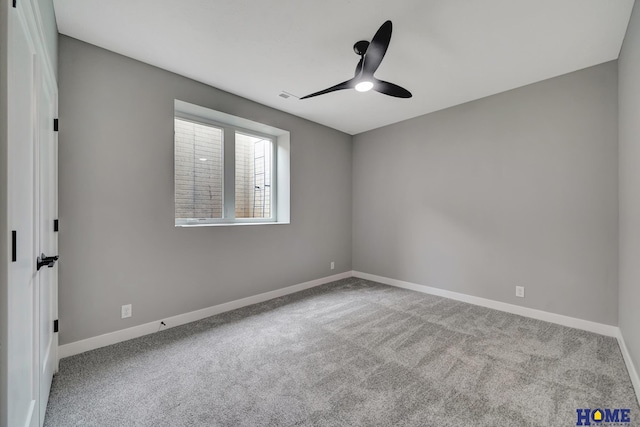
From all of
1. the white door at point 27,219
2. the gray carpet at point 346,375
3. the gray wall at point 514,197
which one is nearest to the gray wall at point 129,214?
the gray carpet at point 346,375

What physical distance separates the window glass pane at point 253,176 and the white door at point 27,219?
204 cm

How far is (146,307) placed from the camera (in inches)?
102

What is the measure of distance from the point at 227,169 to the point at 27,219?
2.35 metres

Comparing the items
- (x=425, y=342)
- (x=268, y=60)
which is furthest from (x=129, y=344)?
(x=268, y=60)

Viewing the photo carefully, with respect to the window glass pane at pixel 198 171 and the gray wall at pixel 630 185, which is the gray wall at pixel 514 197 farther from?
the window glass pane at pixel 198 171

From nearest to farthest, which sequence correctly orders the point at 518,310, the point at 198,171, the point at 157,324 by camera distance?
the point at 157,324, the point at 518,310, the point at 198,171

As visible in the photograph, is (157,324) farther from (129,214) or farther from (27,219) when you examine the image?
(27,219)

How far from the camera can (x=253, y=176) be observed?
388cm

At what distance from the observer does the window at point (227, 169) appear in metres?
3.12

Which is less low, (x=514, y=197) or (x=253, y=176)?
(x=253, y=176)

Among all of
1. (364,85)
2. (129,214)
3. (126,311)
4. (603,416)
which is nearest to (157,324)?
(126,311)

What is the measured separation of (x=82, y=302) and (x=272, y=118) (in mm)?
2852

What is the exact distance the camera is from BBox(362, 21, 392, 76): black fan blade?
5.73ft

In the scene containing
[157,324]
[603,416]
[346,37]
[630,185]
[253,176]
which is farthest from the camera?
[253,176]
